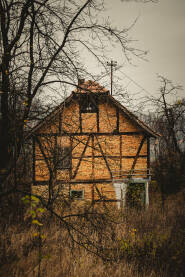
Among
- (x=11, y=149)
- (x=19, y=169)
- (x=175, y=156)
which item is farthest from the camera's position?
(x=175, y=156)

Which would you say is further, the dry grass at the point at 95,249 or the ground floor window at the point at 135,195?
the ground floor window at the point at 135,195

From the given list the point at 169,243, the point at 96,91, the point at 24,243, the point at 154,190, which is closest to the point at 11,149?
the point at 96,91

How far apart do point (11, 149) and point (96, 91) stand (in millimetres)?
1745

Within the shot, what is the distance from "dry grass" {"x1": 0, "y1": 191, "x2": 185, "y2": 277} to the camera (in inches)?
119

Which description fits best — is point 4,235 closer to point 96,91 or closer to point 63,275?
point 63,275

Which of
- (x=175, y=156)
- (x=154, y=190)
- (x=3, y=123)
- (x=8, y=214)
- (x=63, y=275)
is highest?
(x=3, y=123)

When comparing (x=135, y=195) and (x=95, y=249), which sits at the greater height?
(x=95, y=249)

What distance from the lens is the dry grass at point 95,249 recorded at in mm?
3035

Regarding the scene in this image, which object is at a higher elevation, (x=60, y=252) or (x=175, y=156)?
(x=175, y=156)

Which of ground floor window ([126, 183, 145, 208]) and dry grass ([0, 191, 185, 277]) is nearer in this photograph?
dry grass ([0, 191, 185, 277])

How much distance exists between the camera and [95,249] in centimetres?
386

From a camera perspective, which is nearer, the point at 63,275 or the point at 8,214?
the point at 63,275

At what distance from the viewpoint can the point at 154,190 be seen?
1121 cm

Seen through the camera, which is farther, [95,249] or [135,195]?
[135,195]
